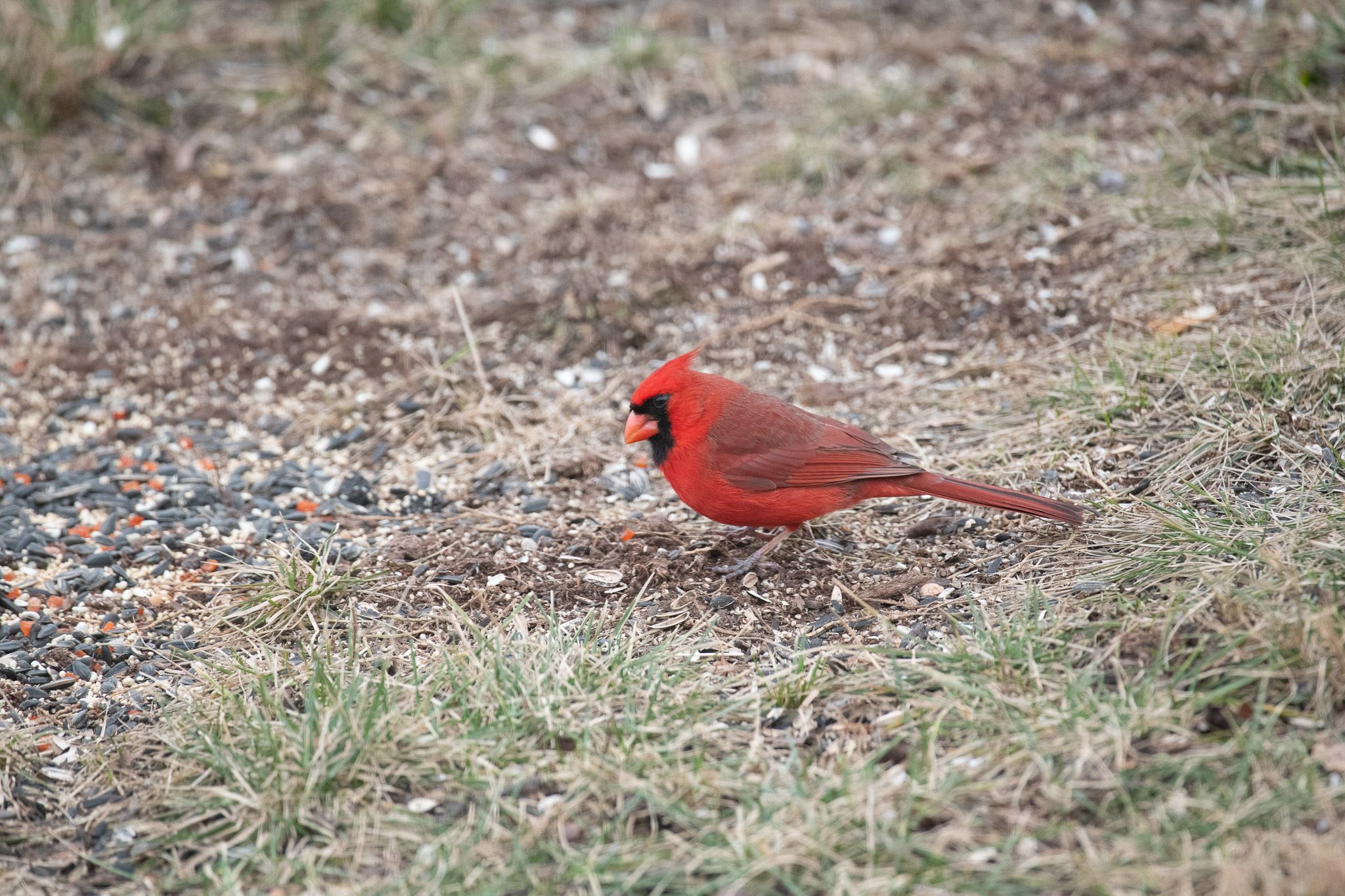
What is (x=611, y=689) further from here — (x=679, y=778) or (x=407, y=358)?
(x=407, y=358)

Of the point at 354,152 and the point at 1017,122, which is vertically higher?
the point at 1017,122

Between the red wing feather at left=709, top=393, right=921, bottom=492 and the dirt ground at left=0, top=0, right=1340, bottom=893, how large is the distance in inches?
11.9

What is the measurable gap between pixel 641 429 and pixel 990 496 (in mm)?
1058

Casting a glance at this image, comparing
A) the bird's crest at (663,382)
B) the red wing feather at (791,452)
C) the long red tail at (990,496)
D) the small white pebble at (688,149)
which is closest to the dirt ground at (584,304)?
the small white pebble at (688,149)

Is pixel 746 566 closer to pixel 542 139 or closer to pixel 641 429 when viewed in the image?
pixel 641 429

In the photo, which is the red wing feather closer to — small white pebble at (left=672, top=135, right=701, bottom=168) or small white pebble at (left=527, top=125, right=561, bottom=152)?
small white pebble at (left=672, top=135, right=701, bottom=168)

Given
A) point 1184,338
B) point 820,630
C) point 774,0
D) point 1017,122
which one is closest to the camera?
point 820,630

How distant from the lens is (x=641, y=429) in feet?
12.4

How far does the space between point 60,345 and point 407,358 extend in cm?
155

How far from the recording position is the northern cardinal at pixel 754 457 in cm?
366

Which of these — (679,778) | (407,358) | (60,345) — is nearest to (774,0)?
(407,358)

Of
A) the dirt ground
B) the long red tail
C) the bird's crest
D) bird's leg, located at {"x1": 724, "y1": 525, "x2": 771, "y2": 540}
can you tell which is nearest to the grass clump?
the dirt ground

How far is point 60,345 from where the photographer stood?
5242mm

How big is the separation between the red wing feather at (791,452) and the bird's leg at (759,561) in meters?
0.23
